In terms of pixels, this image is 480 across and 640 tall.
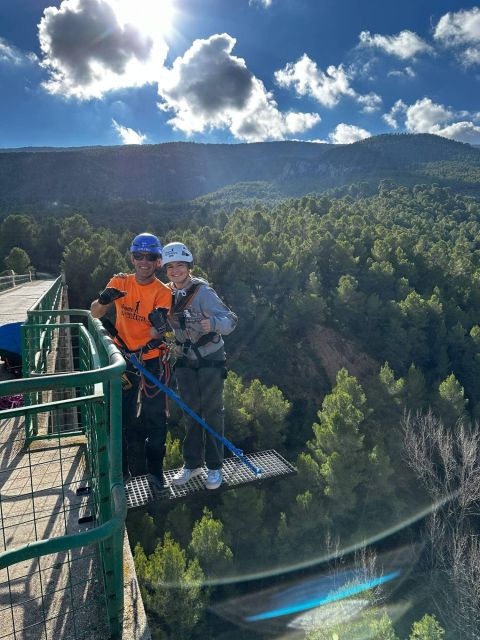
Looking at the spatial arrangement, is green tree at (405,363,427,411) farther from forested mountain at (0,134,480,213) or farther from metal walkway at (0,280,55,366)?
forested mountain at (0,134,480,213)

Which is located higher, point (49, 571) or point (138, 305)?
point (138, 305)

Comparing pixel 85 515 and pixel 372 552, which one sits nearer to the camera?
pixel 85 515

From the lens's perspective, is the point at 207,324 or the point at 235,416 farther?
the point at 235,416

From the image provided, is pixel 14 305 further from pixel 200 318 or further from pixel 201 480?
pixel 200 318

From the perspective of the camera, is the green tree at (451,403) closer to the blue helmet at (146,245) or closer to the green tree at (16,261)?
the blue helmet at (146,245)

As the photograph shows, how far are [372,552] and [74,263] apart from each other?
2443 centimetres

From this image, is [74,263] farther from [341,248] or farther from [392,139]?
[392,139]

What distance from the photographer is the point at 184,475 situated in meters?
4.62

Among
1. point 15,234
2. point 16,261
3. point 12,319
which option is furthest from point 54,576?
point 15,234

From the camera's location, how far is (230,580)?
48.1ft

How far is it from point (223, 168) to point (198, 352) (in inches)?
7752

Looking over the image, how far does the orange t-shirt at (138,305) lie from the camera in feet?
13.7

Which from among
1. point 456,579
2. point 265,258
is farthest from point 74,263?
point 456,579

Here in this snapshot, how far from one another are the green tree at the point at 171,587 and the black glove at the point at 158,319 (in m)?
9.20
